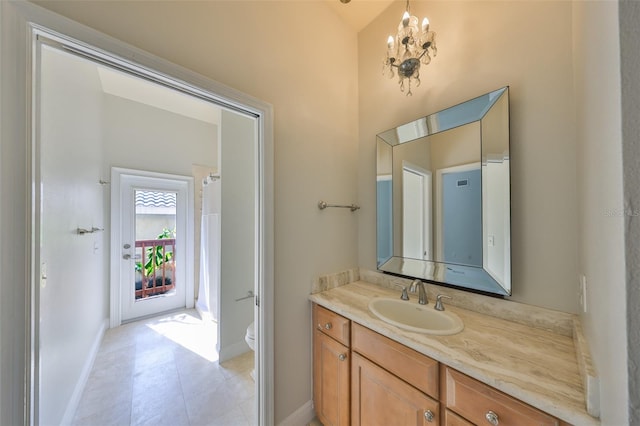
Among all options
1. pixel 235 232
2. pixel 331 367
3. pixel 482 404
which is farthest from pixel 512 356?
pixel 235 232

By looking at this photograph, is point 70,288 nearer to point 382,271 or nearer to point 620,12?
point 382,271

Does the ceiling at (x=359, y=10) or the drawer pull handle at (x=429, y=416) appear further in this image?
the ceiling at (x=359, y=10)

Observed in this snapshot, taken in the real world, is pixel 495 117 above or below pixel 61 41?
below

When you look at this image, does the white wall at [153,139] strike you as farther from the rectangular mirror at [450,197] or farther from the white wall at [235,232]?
the rectangular mirror at [450,197]

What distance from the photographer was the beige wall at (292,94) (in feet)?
3.33

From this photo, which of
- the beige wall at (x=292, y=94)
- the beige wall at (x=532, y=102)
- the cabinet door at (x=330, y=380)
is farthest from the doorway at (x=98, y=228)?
the beige wall at (x=532, y=102)

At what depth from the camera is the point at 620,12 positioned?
368 mm

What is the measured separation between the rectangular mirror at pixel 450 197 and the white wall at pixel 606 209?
452 mm

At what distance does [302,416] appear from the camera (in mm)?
1450

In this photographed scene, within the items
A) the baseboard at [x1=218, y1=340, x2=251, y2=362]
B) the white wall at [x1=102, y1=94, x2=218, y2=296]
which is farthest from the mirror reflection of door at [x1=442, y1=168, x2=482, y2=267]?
the white wall at [x1=102, y1=94, x2=218, y2=296]

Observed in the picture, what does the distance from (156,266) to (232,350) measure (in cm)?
186

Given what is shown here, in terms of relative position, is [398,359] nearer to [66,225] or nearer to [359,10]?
[66,225]

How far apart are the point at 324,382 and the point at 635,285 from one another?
4.95 feet

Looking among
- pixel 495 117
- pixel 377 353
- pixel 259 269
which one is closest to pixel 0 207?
pixel 259 269
